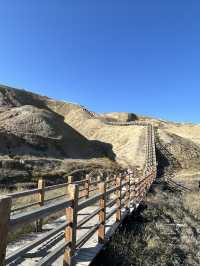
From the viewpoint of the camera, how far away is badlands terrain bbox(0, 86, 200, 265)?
992 cm

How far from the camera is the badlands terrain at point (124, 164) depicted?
992cm

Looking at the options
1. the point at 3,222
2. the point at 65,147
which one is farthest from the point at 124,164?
the point at 3,222

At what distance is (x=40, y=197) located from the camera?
1146cm

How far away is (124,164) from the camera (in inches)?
1932

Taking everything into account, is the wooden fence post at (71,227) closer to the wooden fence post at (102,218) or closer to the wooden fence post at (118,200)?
the wooden fence post at (102,218)

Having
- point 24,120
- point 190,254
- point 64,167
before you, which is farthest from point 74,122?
point 190,254

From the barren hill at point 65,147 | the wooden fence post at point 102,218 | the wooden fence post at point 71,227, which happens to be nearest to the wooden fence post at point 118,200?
the wooden fence post at point 102,218

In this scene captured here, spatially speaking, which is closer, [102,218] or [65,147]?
[102,218]

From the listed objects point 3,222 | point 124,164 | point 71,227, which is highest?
point 124,164

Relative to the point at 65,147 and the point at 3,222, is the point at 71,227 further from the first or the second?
the point at 65,147

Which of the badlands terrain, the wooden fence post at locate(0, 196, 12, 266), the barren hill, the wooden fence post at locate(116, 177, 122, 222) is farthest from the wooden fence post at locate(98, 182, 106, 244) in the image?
the barren hill

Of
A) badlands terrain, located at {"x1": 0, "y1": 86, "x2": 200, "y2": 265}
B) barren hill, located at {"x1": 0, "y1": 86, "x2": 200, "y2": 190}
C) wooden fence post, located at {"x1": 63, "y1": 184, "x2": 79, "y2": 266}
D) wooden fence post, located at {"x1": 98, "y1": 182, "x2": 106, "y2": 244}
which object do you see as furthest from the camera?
barren hill, located at {"x1": 0, "y1": 86, "x2": 200, "y2": 190}

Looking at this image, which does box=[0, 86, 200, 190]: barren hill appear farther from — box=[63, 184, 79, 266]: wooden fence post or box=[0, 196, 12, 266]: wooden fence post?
box=[0, 196, 12, 266]: wooden fence post

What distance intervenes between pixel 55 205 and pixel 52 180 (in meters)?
25.1
